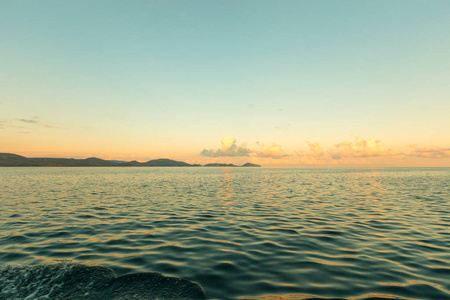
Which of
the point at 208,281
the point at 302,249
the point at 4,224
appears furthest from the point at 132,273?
the point at 4,224

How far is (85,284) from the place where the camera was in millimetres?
8414

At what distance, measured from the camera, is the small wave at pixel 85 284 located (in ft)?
25.0

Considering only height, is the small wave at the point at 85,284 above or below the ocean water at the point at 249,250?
above

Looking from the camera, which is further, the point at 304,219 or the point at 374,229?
the point at 304,219

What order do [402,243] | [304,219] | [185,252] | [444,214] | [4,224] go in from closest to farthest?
[185,252] → [402,243] → [4,224] → [304,219] → [444,214]

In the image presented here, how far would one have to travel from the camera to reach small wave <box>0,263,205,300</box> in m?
7.63

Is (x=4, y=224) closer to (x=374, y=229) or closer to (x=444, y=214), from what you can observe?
(x=374, y=229)

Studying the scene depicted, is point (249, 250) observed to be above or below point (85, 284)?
below

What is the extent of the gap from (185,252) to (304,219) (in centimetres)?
1189

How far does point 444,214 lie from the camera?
866 inches

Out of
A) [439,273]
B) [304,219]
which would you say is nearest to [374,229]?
[304,219]

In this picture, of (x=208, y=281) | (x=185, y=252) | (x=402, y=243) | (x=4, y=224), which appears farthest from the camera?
(x=4, y=224)

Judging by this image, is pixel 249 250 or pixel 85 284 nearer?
pixel 85 284

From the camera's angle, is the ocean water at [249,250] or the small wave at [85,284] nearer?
the small wave at [85,284]
